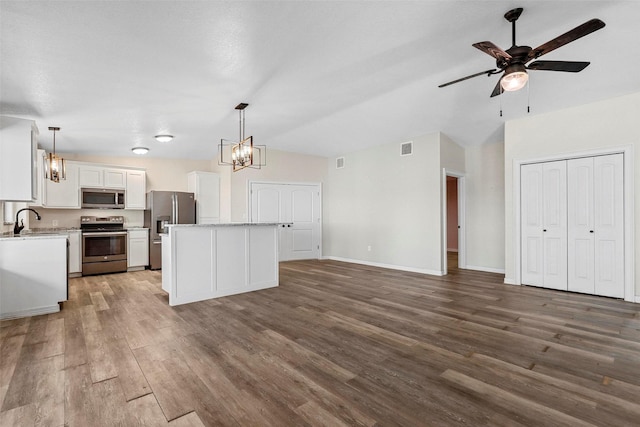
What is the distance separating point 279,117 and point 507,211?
4.17 m

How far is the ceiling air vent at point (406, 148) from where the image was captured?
6398mm

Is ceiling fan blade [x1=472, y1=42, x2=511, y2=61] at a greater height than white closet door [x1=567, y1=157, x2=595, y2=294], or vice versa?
ceiling fan blade [x1=472, y1=42, x2=511, y2=61]

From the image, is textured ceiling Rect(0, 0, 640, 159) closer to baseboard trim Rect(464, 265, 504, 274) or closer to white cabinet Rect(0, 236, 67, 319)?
white cabinet Rect(0, 236, 67, 319)

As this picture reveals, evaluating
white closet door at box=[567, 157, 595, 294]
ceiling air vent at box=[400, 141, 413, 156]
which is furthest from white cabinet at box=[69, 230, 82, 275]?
white closet door at box=[567, 157, 595, 294]

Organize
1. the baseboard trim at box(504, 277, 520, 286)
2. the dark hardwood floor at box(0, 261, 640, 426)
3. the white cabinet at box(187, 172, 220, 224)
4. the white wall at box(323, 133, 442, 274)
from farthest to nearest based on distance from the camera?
1. the white cabinet at box(187, 172, 220, 224)
2. the white wall at box(323, 133, 442, 274)
3. the baseboard trim at box(504, 277, 520, 286)
4. the dark hardwood floor at box(0, 261, 640, 426)

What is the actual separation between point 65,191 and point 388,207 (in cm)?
651

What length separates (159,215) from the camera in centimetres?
670

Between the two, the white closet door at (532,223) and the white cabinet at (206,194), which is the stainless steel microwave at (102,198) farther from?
the white closet door at (532,223)

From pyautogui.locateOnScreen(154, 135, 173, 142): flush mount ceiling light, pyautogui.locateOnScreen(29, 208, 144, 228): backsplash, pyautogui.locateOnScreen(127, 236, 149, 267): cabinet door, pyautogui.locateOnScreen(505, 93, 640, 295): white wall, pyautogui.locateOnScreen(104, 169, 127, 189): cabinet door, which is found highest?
pyautogui.locateOnScreen(154, 135, 173, 142): flush mount ceiling light

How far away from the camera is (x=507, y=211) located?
17.3 feet

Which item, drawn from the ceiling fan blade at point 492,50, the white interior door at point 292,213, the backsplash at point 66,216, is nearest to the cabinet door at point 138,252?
the backsplash at point 66,216

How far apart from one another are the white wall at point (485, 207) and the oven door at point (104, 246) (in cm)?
721

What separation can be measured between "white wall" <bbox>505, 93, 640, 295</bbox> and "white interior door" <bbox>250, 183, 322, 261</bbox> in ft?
14.4

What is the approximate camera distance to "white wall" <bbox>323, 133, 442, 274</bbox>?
19.8 feet
